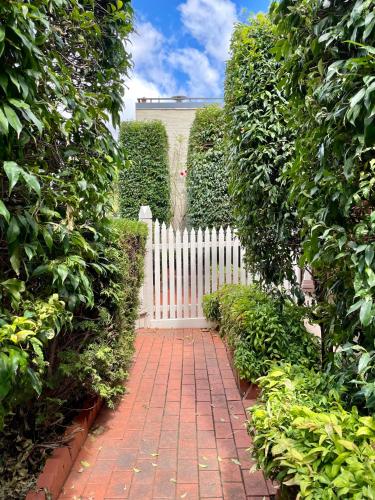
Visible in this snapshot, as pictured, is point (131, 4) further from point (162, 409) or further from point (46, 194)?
point (162, 409)

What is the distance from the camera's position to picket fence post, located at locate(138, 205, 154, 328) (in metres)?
5.48

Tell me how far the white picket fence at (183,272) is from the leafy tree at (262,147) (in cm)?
230

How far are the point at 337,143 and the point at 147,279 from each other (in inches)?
173

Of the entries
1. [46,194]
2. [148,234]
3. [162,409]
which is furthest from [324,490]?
[148,234]

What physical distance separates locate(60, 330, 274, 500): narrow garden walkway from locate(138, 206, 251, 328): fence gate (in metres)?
1.61

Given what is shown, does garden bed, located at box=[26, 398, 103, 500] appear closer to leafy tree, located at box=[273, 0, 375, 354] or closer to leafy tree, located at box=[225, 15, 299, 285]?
leafy tree, located at box=[273, 0, 375, 354]

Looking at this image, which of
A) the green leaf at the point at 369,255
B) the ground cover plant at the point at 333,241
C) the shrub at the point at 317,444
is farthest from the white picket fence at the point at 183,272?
the green leaf at the point at 369,255

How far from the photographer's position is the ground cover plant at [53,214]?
49.9 inches

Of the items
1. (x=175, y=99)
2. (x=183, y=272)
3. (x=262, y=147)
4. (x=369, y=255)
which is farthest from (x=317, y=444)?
(x=175, y=99)

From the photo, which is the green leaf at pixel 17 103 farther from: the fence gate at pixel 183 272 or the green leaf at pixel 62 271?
the fence gate at pixel 183 272

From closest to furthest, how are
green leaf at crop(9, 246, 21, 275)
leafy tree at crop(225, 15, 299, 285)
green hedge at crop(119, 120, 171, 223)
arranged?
green leaf at crop(9, 246, 21, 275)
leafy tree at crop(225, 15, 299, 285)
green hedge at crop(119, 120, 171, 223)

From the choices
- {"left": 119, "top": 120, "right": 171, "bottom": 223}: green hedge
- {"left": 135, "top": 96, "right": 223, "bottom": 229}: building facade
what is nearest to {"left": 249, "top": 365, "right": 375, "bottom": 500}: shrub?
{"left": 119, "top": 120, "right": 171, "bottom": 223}: green hedge

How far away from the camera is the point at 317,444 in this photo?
1.31 meters

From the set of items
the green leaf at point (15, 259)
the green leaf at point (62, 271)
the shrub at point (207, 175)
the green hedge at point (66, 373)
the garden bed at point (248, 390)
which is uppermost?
the shrub at point (207, 175)
